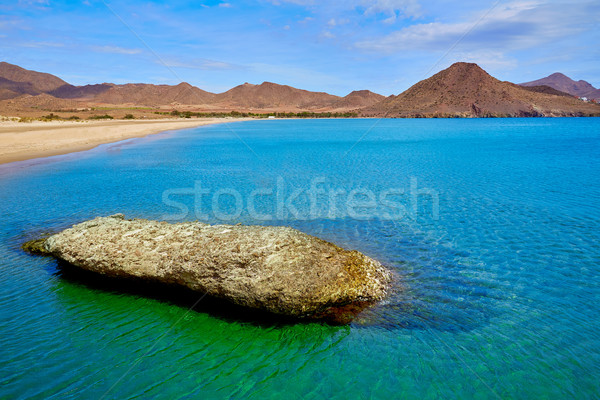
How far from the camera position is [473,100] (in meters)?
142

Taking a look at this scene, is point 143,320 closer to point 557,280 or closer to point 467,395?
point 467,395

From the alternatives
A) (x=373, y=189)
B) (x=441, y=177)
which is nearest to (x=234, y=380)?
(x=373, y=189)

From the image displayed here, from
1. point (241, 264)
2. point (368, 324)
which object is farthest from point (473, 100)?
point (241, 264)

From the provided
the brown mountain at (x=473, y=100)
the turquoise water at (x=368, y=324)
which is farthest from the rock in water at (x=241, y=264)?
the brown mountain at (x=473, y=100)

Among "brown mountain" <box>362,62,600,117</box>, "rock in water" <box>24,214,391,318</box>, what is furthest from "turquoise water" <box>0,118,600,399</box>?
"brown mountain" <box>362,62,600,117</box>

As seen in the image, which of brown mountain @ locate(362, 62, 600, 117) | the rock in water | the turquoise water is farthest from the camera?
brown mountain @ locate(362, 62, 600, 117)

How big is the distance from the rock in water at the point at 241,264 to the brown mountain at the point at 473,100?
148 metres

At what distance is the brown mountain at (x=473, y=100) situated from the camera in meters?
130

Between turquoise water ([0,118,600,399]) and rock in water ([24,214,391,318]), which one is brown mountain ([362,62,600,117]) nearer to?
turquoise water ([0,118,600,399])

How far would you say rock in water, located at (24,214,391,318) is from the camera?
531 cm

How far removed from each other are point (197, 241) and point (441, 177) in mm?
15341

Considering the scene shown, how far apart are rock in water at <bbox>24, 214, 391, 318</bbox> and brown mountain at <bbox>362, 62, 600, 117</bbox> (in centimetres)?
14844

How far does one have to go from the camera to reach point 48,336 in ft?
17.1

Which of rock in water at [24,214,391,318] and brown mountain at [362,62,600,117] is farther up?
brown mountain at [362,62,600,117]
